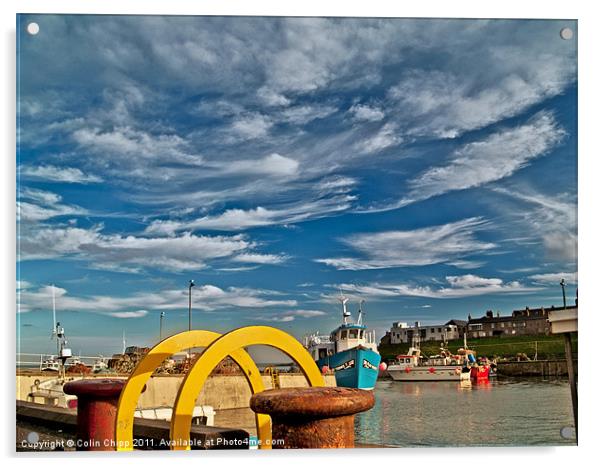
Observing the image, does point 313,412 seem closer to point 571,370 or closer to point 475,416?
point 571,370

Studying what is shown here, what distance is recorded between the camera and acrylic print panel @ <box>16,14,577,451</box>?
4746mm

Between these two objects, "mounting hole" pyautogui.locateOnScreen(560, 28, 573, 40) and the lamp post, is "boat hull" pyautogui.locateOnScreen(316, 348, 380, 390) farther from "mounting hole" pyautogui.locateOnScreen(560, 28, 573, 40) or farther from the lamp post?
"mounting hole" pyautogui.locateOnScreen(560, 28, 573, 40)

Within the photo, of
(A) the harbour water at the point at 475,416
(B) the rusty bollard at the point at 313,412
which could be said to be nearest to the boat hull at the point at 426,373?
(A) the harbour water at the point at 475,416

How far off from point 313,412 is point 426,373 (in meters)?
4.70

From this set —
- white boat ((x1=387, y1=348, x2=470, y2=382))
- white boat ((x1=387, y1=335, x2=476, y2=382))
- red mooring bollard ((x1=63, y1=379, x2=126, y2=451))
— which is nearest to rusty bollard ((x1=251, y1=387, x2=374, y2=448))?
red mooring bollard ((x1=63, y1=379, x2=126, y2=451))

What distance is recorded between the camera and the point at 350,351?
6473mm

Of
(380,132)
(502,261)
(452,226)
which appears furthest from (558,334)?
(380,132)

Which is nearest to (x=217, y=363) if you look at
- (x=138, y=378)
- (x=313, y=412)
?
(x=138, y=378)

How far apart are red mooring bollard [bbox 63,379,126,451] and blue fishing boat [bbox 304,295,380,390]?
1850mm

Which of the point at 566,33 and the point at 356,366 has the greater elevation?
the point at 566,33

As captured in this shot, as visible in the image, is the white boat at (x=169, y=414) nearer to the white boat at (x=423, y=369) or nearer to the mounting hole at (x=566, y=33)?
the white boat at (x=423, y=369)

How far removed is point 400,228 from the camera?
526 cm

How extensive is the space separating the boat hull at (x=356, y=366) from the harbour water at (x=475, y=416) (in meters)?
0.13

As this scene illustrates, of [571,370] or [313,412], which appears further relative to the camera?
[571,370]
